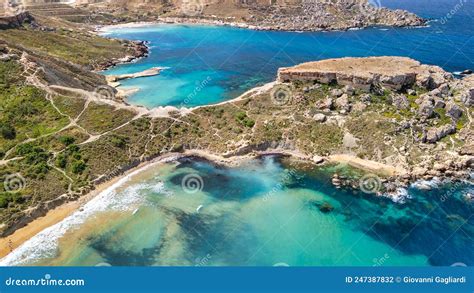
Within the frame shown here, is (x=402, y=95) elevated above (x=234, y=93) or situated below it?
above

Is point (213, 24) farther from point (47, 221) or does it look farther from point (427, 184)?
point (47, 221)

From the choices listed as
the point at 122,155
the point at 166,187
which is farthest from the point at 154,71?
the point at 166,187

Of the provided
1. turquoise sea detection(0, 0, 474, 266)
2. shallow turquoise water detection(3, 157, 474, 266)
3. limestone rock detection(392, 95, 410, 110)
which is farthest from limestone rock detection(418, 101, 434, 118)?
shallow turquoise water detection(3, 157, 474, 266)

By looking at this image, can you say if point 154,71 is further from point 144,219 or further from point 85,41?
point 144,219

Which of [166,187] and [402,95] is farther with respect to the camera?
[402,95]

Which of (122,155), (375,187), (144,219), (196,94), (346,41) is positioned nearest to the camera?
(144,219)

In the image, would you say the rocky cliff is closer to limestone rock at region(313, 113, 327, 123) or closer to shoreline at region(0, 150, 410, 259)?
limestone rock at region(313, 113, 327, 123)
